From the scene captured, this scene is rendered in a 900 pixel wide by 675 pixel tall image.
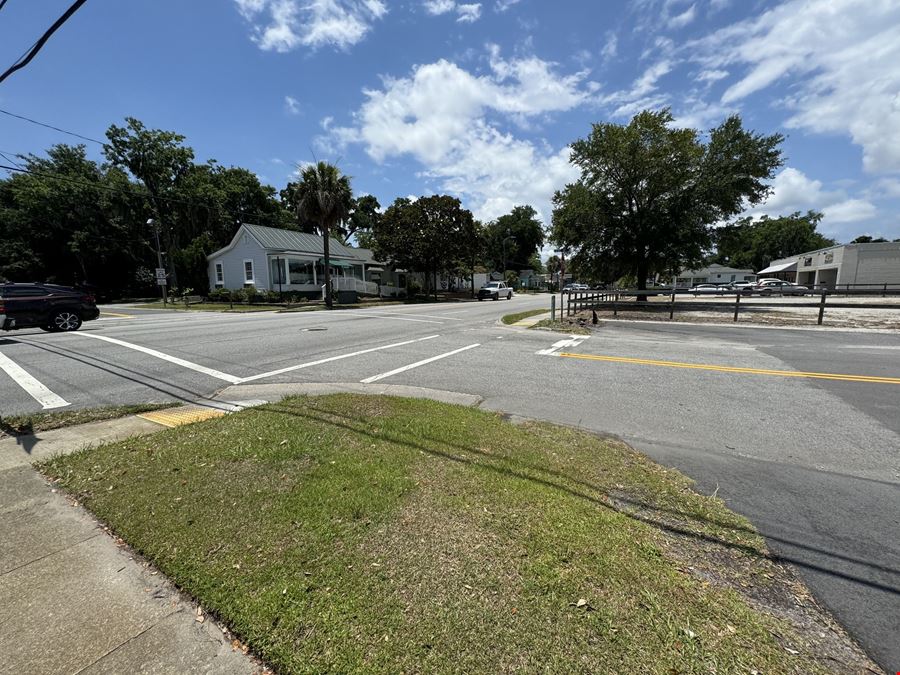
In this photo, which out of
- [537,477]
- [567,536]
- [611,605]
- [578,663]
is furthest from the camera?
[537,477]

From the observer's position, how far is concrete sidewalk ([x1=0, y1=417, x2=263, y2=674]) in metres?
1.83

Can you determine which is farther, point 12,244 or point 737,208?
point 12,244

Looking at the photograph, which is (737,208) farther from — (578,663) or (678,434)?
(578,663)

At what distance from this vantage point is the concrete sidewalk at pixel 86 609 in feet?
6.02

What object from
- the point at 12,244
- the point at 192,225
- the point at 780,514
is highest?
the point at 192,225

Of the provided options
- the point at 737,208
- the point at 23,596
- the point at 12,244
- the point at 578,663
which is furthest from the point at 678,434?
the point at 12,244

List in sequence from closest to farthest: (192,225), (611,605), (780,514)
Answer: (611,605) < (780,514) < (192,225)

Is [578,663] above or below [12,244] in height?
below

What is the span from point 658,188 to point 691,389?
23.7 meters

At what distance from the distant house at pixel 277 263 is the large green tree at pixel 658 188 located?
67.1 ft

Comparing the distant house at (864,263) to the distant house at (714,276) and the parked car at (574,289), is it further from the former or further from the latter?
the distant house at (714,276)

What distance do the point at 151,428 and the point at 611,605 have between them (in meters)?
5.30

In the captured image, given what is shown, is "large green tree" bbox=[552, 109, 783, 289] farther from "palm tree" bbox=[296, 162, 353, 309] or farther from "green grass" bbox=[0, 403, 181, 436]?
"green grass" bbox=[0, 403, 181, 436]

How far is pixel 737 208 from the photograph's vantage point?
2605 cm
